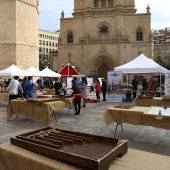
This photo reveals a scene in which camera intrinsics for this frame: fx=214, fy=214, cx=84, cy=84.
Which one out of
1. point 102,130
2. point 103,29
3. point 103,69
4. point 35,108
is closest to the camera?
point 102,130

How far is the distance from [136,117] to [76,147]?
2986 millimetres

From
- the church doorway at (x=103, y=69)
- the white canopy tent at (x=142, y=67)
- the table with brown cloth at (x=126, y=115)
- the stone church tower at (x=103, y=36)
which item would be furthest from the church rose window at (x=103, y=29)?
the table with brown cloth at (x=126, y=115)

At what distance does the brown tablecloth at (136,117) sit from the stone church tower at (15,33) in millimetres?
22350

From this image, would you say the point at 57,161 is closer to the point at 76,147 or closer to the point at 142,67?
the point at 76,147

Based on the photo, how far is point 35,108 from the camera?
722 centimetres

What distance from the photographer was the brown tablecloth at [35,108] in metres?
6.93

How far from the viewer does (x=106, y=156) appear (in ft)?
6.75

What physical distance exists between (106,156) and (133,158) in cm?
41

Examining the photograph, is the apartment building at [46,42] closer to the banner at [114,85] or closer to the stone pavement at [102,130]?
the banner at [114,85]

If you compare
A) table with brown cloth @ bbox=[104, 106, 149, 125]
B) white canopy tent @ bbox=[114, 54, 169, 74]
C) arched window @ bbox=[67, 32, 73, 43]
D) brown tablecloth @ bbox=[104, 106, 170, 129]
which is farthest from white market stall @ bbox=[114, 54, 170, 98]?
arched window @ bbox=[67, 32, 73, 43]

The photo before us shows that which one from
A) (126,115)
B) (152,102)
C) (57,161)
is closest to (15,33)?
(152,102)

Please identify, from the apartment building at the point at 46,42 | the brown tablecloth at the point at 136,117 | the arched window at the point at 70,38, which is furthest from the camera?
the apartment building at the point at 46,42

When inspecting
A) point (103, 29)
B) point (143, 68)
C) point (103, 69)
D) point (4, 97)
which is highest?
point (103, 29)

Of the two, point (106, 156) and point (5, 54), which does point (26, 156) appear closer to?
point (106, 156)
